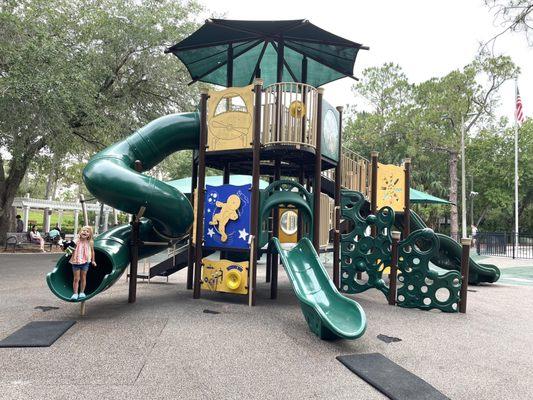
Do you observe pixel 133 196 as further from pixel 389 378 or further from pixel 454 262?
pixel 454 262

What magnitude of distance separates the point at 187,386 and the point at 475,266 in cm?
1030

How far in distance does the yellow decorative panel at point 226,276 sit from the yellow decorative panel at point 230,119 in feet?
7.42

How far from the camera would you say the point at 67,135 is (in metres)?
13.9

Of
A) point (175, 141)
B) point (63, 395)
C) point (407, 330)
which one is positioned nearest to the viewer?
point (63, 395)

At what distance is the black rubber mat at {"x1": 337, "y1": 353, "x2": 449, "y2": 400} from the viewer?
12.5ft

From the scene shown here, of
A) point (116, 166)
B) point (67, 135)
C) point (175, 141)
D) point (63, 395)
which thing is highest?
point (67, 135)

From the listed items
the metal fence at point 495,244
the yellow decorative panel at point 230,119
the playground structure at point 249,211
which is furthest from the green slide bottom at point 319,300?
the metal fence at point 495,244

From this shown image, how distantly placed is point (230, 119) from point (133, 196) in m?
2.47

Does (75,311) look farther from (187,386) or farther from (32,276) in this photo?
(32,276)

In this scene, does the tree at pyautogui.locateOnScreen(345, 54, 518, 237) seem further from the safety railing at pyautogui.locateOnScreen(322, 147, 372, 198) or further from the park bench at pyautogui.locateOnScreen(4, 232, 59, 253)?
the park bench at pyautogui.locateOnScreen(4, 232, 59, 253)

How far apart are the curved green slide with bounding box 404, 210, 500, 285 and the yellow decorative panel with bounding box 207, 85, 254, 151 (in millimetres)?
6018

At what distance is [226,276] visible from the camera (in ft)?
25.6

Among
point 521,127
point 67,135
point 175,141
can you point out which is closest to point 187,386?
point 175,141

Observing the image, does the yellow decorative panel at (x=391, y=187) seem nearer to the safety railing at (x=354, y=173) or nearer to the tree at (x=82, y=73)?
the safety railing at (x=354, y=173)
